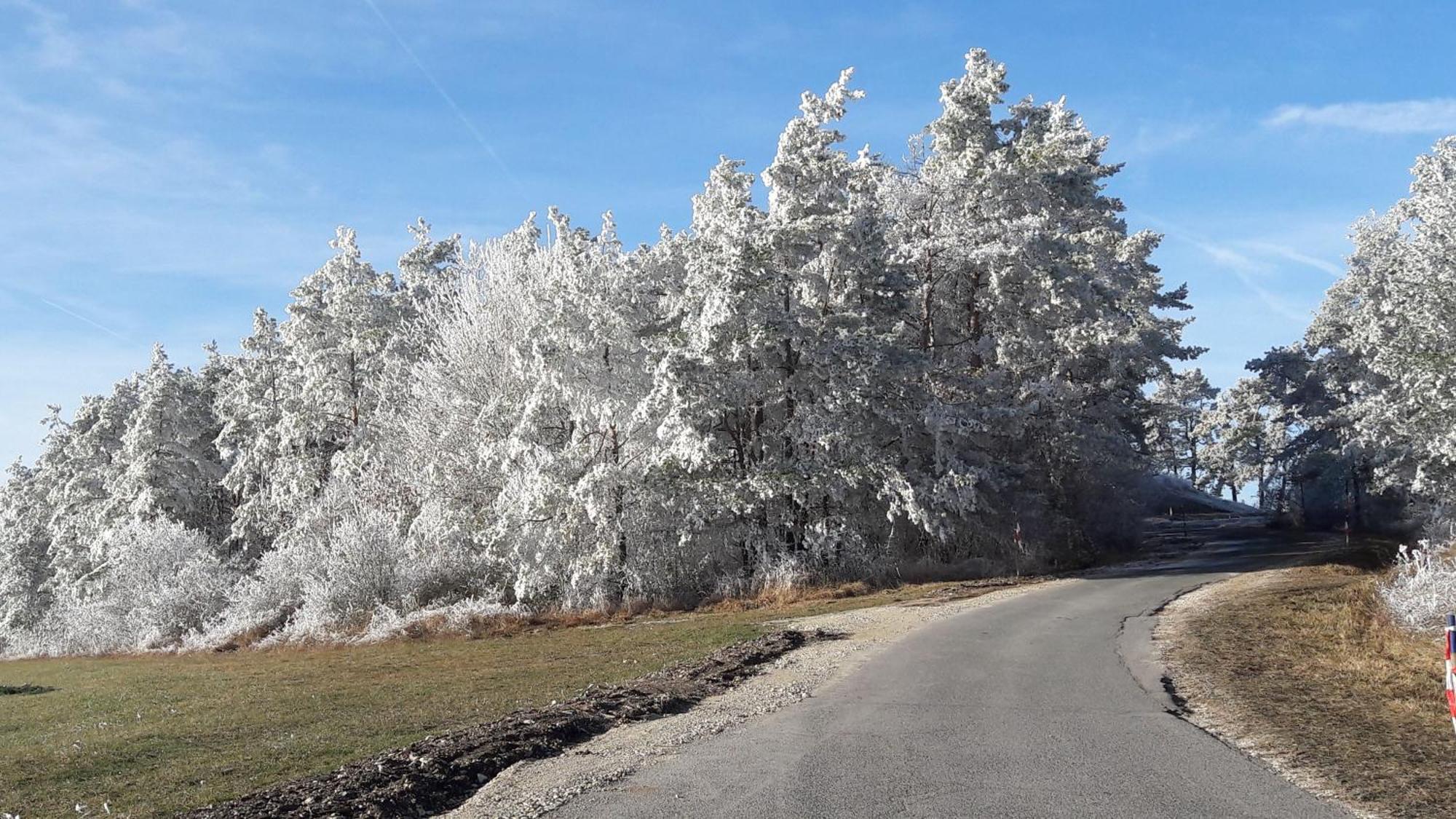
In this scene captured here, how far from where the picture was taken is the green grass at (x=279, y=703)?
10055 mm

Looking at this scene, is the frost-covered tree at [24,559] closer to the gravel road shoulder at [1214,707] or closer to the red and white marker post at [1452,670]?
the gravel road shoulder at [1214,707]

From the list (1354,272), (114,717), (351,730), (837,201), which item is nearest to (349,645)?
(114,717)

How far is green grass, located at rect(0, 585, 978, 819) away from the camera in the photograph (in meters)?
10.1

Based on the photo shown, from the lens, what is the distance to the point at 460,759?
9.31 m

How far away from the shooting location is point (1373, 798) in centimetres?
720

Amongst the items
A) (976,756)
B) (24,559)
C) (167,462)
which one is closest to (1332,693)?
(976,756)

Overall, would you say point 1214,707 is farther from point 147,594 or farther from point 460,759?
point 147,594

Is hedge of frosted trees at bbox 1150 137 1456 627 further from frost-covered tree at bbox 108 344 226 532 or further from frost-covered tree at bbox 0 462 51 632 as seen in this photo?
frost-covered tree at bbox 0 462 51 632

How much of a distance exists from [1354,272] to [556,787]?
48713 mm

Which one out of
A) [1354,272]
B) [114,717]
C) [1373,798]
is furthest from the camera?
[1354,272]

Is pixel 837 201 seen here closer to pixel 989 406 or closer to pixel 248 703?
pixel 989 406

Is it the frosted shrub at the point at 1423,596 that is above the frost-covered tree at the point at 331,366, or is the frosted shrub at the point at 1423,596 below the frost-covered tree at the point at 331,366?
below

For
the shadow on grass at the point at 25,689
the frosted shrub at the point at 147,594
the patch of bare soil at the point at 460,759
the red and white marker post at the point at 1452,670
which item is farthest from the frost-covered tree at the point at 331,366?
the red and white marker post at the point at 1452,670

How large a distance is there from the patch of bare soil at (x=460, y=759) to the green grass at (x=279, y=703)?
75cm
